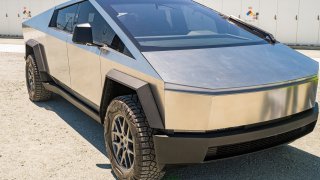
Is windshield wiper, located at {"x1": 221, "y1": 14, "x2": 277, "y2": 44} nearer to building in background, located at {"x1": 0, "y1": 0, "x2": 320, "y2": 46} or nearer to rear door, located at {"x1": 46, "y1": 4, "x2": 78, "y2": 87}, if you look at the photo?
rear door, located at {"x1": 46, "y1": 4, "x2": 78, "y2": 87}

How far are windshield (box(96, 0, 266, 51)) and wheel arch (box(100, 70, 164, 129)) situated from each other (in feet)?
0.96

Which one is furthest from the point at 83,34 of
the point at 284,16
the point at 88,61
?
the point at 284,16

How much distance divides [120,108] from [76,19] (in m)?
1.62

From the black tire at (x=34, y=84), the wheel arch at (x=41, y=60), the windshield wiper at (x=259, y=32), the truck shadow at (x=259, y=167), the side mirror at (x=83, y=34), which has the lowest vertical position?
the truck shadow at (x=259, y=167)

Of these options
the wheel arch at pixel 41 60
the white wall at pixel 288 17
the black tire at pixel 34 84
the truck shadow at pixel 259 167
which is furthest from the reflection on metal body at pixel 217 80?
the white wall at pixel 288 17

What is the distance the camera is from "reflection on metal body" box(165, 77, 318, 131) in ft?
7.57

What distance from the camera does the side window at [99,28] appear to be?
116 inches

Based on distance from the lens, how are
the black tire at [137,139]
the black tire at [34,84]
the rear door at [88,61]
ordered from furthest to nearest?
1. the black tire at [34,84]
2. the rear door at [88,61]
3. the black tire at [137,139]

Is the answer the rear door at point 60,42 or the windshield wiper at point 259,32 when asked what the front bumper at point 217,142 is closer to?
the windshield wiper at point 259,32

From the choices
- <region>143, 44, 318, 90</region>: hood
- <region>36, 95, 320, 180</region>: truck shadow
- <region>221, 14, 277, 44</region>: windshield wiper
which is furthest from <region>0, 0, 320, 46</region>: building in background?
<region>143, 44, 318, 90</region>: hood

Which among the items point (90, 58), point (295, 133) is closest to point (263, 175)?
point (295, 133)

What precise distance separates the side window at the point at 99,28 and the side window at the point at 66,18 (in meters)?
0.17

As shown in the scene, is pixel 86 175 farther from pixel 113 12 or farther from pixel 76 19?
pixel 76 19

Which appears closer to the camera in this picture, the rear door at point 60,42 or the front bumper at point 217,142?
the front bumper at point 217,142
